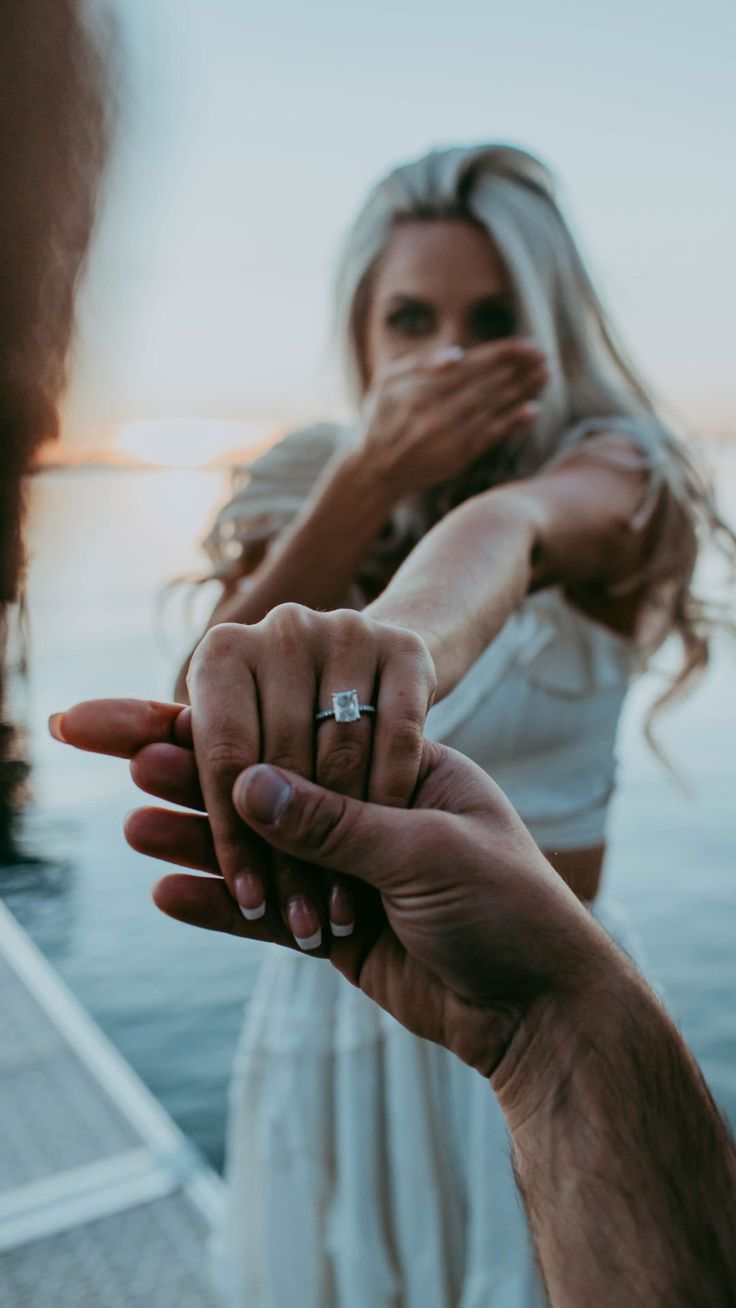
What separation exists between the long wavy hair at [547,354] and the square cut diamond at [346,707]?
0.52 metres

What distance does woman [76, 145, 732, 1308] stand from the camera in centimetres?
74

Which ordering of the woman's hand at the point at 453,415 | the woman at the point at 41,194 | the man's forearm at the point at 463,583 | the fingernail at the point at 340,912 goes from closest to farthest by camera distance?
the woman at the point at 41,194 → the fingernail at the point at 340,912 → the man's forearm at the point at 463,583 → the woman's hand at the point at 453,415

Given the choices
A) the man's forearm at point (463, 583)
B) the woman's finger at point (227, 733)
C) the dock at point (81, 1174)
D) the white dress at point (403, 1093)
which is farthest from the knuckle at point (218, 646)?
the dock at point (81, 1174)

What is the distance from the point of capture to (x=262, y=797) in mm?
318

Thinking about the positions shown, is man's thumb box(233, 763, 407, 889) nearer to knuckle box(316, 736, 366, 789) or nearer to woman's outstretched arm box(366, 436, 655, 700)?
knuckle box(316, 736, 366, 789)

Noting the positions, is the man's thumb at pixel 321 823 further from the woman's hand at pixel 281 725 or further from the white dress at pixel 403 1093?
the white dress at pixel 403 1093

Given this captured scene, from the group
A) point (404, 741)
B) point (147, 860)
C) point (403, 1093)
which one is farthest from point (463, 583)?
point (147, 860)

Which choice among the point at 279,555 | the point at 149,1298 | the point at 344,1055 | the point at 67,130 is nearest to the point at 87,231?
the point at 67,130

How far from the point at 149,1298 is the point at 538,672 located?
26.9 inches

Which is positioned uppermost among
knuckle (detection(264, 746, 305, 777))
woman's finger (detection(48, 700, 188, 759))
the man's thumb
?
woman's finger (detection(48, 700, 188, 759))

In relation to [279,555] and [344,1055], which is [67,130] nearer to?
[279,555]

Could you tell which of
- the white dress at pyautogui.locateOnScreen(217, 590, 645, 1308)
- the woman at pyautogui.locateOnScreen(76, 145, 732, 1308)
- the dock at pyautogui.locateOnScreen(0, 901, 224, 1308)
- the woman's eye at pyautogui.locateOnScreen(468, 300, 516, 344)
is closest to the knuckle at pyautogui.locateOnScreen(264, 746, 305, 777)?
the woman at pyautogui.locateOnScreen(76, 145, 732, 1308)

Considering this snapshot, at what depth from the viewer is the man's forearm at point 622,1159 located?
0.33m

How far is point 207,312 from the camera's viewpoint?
0.51 m
